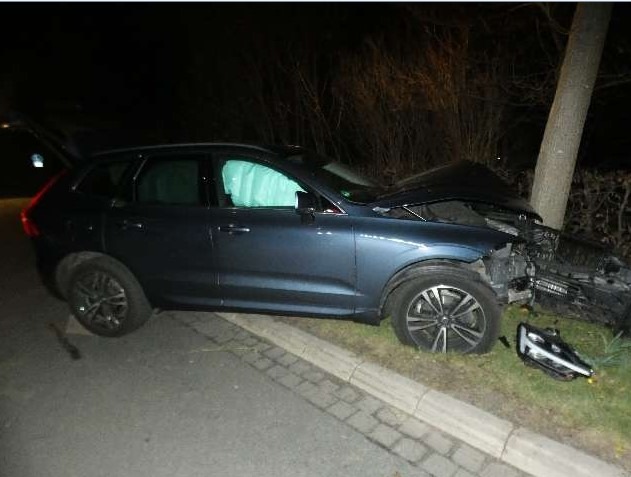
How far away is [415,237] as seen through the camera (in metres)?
3.81

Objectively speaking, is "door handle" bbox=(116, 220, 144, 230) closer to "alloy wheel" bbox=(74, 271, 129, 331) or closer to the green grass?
"alloy wheel" bbox=(74, 271, 129, 331)

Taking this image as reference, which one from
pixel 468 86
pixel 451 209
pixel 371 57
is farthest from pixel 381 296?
pixel 371 57

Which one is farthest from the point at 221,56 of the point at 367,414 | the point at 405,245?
the point at 367,414

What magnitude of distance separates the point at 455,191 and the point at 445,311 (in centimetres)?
92

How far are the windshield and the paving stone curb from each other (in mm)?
1240

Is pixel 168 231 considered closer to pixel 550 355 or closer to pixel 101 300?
pixel 101 300

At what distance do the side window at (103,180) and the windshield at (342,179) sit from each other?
1.54 metres

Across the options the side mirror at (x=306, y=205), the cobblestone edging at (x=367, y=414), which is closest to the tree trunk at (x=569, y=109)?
the side mirror at (x=306, y=205)

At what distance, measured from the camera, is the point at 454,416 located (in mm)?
3270

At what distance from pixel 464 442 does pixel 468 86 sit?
6005 mm

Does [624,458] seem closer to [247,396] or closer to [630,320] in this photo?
[630,320]

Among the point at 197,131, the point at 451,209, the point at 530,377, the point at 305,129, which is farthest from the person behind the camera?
the point at 197,131

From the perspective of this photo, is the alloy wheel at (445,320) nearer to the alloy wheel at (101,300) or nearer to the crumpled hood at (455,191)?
the crumpled hood at (455,191)

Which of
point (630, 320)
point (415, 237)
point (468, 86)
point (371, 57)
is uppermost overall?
point (371, 57)
